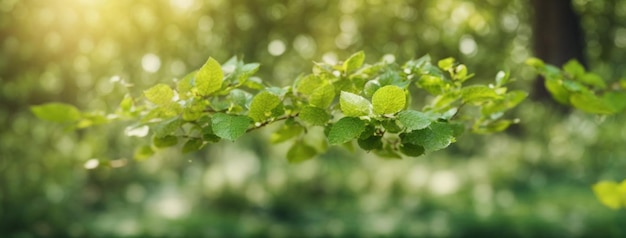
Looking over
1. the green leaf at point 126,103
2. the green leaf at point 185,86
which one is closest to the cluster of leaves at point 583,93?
the green leaf at point 185,86

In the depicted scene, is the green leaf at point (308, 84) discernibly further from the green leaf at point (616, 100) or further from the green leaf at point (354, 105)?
the green leaf at point (616, 100)

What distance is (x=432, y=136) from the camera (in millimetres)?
1437

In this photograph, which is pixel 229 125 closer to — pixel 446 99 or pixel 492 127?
pixel 446 99

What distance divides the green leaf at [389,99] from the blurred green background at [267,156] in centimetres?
491

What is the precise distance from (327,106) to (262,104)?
14cm

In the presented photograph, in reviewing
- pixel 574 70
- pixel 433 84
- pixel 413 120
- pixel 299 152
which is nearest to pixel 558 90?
pixel 574 70

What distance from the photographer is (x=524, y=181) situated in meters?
7.61

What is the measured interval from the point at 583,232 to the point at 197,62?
5.09 metres

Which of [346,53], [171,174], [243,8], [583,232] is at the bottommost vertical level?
[583,232]

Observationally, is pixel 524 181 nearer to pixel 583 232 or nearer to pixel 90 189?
pixel 583 232

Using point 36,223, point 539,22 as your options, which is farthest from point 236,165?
point 539,22

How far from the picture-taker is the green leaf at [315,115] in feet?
5.12

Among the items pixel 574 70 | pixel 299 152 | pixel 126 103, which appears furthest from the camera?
pixel 574 70

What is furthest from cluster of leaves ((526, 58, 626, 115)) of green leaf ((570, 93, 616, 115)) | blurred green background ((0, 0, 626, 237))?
blurred green background ((0, 0, 626, 237))
